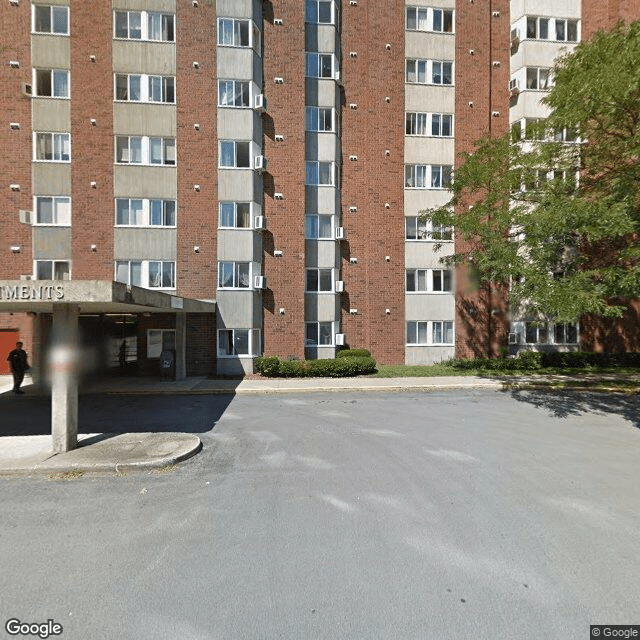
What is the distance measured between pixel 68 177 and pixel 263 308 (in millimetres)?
11801

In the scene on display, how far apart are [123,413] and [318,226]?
14.1 meters

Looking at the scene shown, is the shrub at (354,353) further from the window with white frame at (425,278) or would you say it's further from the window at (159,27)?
the window at (159,27)

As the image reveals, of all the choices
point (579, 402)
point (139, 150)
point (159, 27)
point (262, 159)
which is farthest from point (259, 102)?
point (579, 402)

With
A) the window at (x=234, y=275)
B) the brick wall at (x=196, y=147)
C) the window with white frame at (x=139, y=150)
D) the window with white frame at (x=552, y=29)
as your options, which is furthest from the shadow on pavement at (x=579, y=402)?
the window with white frame at (x=552, y=29)

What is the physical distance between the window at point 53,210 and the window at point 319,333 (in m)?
13.5

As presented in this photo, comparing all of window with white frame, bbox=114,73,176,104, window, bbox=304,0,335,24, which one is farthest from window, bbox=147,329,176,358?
window, bbox=304,0,335,24

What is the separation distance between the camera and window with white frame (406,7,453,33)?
2230 cm

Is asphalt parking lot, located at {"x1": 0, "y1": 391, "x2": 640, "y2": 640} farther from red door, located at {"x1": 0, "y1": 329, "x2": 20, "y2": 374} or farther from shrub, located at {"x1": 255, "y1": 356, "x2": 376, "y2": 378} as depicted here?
red door, located at {"x1": 0, "y1": 329, "x2": 20, "y2": 374}

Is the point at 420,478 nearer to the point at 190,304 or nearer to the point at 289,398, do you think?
the point at 289,398

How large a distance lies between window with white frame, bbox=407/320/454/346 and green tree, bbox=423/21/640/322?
8735 millimetres

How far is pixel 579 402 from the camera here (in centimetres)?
1302

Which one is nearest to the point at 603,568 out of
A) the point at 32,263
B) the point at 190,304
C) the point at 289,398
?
the point at 289,398

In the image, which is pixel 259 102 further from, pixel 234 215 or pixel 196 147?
pixel 234 215

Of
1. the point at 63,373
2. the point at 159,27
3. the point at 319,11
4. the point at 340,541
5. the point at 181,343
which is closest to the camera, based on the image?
the point at 340,541
